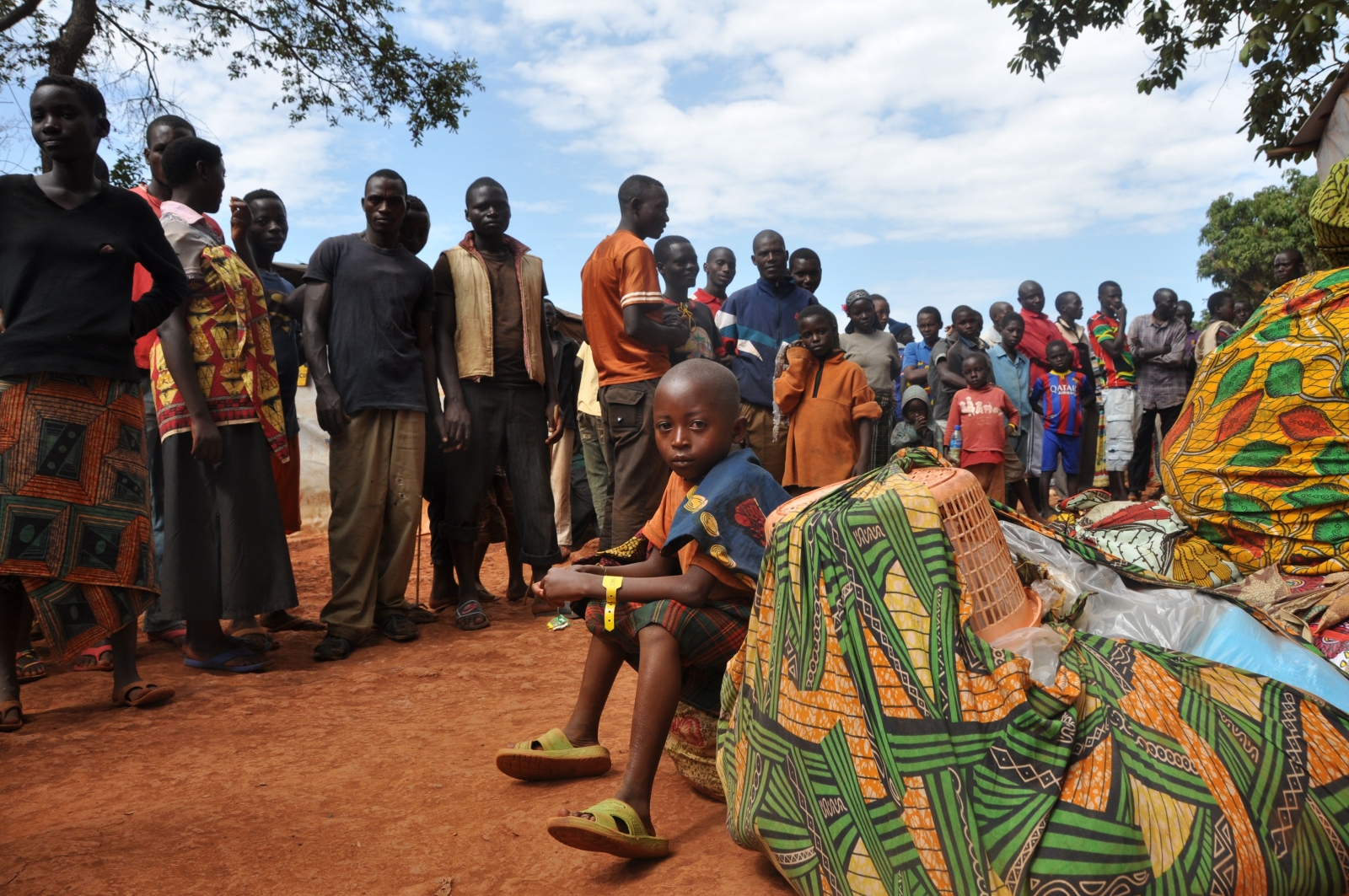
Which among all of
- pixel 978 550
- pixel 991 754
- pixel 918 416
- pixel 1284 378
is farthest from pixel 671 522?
pixel 918 416

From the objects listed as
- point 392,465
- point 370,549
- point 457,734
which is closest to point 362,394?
point 392,465

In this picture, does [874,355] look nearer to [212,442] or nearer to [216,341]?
[216,341]

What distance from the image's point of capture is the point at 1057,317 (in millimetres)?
9602

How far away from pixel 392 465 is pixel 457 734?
1.83 metres

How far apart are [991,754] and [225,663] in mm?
3635

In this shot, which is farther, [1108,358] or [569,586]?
[1108,358]

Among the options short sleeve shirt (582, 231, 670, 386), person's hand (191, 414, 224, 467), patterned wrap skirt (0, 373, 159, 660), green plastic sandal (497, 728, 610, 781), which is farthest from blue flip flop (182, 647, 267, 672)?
short sleeve shirt (582, 231, 670, 386)

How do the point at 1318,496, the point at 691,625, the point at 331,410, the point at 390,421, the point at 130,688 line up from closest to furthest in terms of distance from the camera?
1. the point at 691,625
2. the point at 1318,496
3. the point at 130,688
4. the point at 331,410
5. the point at 390,421

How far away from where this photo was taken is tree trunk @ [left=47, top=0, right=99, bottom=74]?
339 inches

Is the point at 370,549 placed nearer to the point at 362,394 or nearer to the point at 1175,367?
the point at 362,394

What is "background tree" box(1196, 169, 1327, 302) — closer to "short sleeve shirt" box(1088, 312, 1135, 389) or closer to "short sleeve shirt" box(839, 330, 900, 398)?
"short sleeve shirt" box(1088, 312, 1135, 389)

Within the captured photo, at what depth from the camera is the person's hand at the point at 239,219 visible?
465cm

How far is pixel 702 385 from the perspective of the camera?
8.90ft

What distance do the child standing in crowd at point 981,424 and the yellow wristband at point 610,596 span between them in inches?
205
